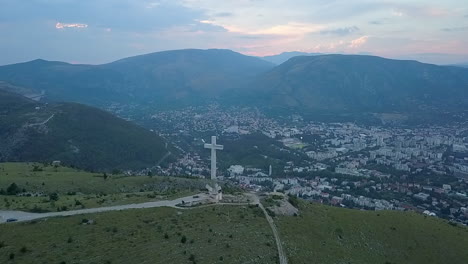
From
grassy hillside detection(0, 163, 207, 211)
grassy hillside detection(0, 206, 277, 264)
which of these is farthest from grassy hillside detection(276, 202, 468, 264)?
grassy hillside detection(0, 163, 207, 211)

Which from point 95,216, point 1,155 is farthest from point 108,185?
point 1,155

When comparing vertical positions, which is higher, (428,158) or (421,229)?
(421,229)

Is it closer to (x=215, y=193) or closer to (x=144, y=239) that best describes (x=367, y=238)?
(x=215, y=193)

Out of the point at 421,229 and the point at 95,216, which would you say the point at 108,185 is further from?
the point at 421,229

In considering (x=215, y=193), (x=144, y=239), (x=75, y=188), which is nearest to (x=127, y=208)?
(x=144, y=239)

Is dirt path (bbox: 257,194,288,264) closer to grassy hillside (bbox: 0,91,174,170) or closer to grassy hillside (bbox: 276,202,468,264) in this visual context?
grassy hillside (bbox: 276,202,468,264)

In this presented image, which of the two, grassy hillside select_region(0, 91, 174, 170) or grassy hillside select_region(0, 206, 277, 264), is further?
grassy hillside select_region(0, 91, 174, 170)
